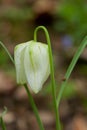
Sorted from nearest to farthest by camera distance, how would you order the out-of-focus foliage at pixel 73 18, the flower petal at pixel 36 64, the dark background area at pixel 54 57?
1. the flower petal at pixel 36 64
2. the dark background area at pixel 54 57
3. the out-of-focus foliage at pixel 73 18

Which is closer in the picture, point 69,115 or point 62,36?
point 69,115

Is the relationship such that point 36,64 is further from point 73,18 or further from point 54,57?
point 73,18

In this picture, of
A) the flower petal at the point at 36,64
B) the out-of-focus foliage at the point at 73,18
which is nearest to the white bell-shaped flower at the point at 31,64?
the flower petal at the point at 36,64

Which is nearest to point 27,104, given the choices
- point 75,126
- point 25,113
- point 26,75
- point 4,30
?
point 25,113

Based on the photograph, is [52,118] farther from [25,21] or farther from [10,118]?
[25,21]

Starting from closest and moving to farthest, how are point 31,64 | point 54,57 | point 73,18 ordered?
1. point 31,64
2. point 54,57
3. point 73,18

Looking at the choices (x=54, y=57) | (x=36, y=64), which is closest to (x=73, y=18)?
(x=54, y=57)

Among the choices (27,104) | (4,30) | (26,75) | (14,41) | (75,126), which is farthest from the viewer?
(4,30)

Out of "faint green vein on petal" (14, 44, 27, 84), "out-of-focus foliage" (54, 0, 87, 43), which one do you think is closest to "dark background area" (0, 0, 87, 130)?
"out-of-focus foliage" (54, 0, 87, 43)

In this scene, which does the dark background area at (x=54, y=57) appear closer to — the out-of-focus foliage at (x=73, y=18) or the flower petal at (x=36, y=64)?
the out-of-focus foliage at (x=73, y=18)
